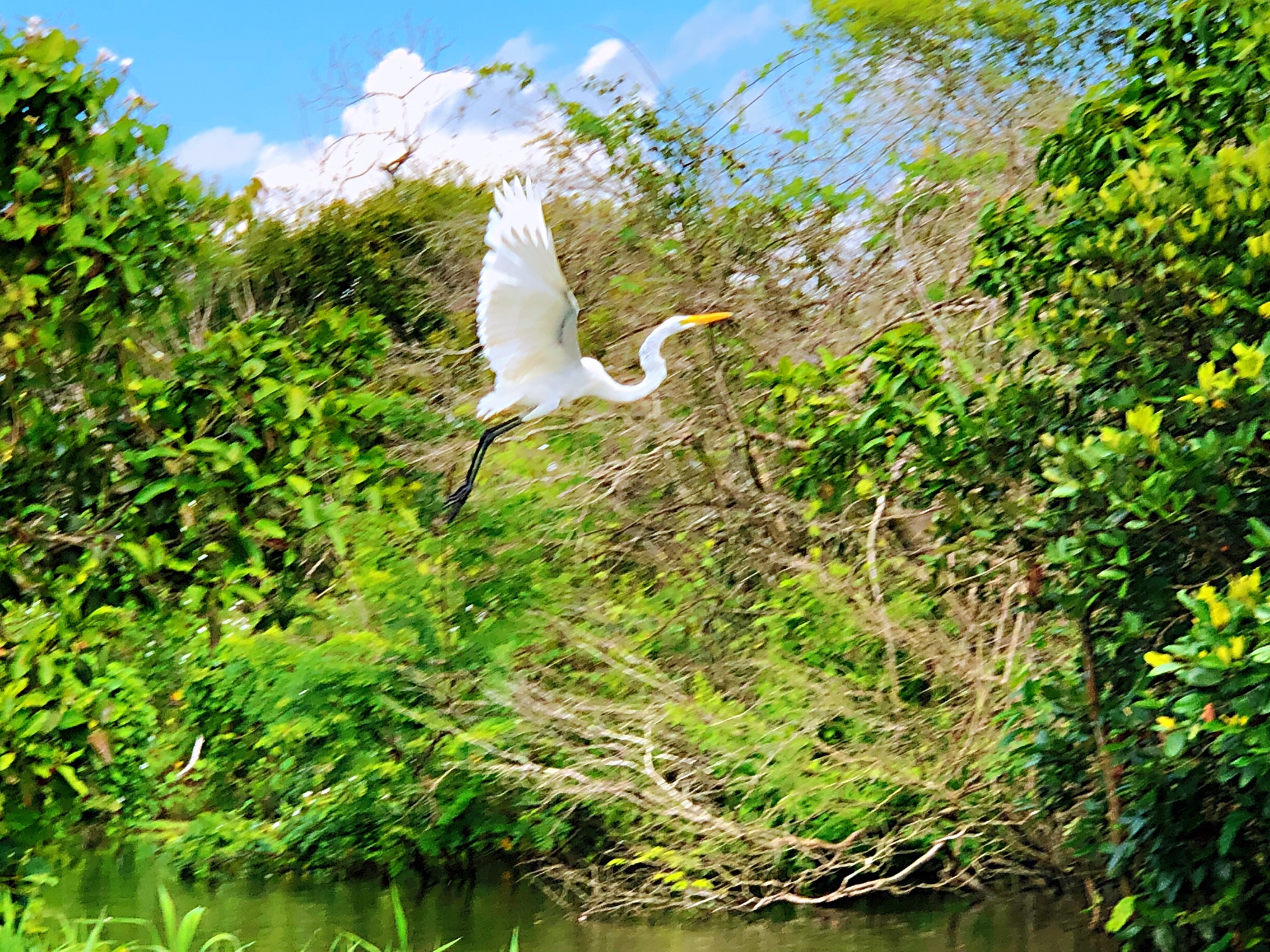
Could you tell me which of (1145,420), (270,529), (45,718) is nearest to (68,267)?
(270,529)

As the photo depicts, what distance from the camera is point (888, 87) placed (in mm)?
8523

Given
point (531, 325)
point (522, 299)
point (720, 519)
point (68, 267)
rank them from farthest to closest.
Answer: point (720, 519), point (531, 325), point (522, 299), point (68, 267)

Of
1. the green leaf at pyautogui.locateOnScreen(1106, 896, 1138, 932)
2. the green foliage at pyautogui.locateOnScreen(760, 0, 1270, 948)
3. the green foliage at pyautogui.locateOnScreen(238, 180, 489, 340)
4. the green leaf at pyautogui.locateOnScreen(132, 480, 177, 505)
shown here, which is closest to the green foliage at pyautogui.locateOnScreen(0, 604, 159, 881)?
the green leaf at pyautogui.locateOnScreen(132, 480, 177, 505)

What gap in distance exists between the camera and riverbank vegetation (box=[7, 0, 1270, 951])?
4.21 m

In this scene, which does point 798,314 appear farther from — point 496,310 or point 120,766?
point 120,766

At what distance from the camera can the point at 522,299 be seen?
19.2ft

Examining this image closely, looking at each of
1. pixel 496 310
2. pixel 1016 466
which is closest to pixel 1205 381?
pixel 1016 466

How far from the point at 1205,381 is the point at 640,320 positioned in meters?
5.30

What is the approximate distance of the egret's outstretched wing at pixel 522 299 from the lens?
17.7 feet

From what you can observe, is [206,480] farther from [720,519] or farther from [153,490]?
[720,519]

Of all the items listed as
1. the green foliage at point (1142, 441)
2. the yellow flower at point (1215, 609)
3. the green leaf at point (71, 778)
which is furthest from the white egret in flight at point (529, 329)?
the yellow flower at point (1215, 609)

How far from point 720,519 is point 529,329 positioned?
2722mm

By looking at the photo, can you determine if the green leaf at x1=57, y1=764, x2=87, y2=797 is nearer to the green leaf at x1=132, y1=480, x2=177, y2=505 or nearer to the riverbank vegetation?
the riverbank vegetation

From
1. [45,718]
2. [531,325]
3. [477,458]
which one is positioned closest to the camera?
[45,718]
